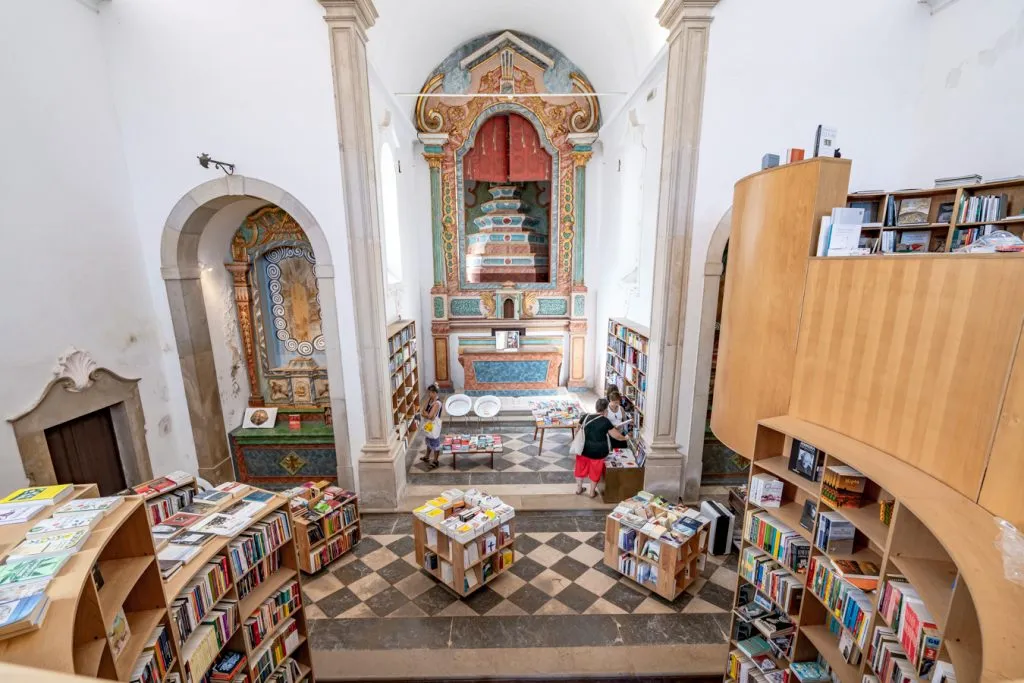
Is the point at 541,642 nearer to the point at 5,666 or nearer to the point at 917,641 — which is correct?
the point at 917,641

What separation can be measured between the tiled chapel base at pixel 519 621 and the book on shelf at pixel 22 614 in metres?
2.74

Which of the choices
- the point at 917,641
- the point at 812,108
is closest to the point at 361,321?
the point at 917,641

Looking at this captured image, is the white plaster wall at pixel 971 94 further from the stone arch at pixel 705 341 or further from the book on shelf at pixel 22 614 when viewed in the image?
the book on shelf at pixel 22 614

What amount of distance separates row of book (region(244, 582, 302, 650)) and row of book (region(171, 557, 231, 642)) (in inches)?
15.0

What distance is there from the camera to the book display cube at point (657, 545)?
4090 mm

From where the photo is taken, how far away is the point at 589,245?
9.37 meters

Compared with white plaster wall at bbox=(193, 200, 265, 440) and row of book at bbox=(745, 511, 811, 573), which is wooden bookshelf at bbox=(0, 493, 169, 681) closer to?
row of book at bbox=(745, 511, 811, 573)

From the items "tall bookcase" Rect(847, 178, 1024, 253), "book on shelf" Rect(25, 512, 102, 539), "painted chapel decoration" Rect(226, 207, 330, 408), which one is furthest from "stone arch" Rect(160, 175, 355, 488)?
"tall bookcase" Rect(847, 178, 1024, 253)

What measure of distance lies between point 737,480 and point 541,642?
3918 millimetres

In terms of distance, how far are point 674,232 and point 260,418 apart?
6.21 meters

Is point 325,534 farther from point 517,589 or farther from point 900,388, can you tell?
point 900,388

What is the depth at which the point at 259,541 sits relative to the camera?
3.01m

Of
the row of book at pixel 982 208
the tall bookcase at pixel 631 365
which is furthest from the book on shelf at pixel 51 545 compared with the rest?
the row of book at pixel 982 208

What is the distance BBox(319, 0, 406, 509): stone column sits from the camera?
459cm
